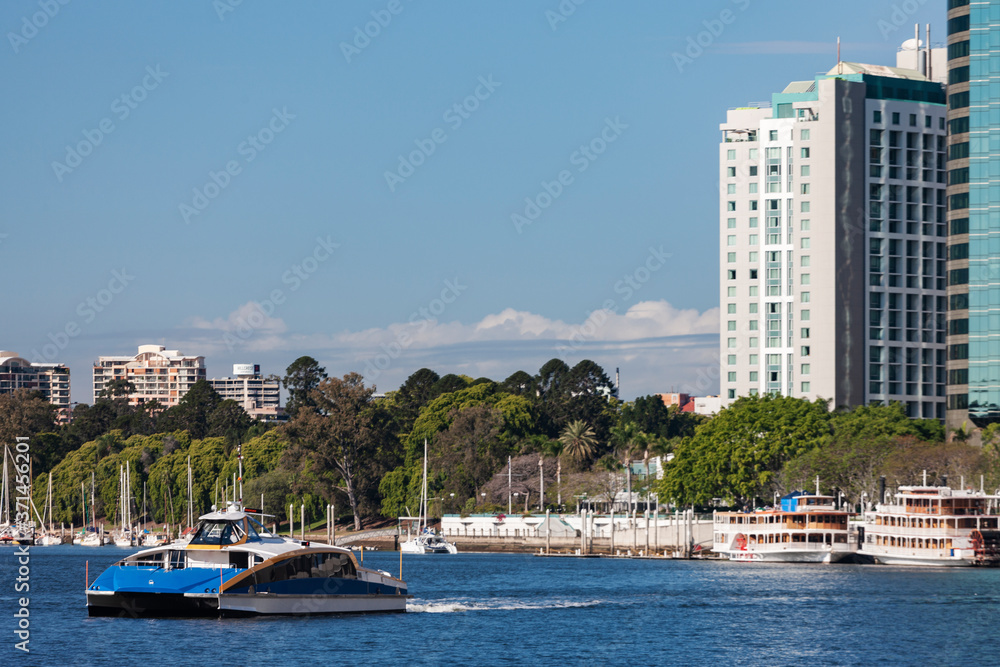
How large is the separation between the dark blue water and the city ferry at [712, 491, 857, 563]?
2208cm

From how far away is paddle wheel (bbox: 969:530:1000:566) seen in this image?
135500 millimetres

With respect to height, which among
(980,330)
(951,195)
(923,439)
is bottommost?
(923,439)

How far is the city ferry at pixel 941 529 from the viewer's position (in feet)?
443

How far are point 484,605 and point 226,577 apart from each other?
2333 cm

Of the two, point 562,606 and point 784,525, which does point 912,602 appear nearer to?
point 562,606

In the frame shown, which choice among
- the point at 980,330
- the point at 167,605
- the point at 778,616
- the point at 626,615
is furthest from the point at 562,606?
the point at 980,330

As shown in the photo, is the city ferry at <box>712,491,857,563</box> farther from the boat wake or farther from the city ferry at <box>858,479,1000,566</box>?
the boat wake

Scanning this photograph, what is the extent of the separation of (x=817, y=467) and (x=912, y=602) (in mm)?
57885

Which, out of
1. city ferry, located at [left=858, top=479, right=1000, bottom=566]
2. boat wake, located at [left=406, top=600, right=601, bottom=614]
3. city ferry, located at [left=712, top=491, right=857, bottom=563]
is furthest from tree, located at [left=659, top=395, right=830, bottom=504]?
boat wake, located at [left=406, top=600, right=601, bottom=614]

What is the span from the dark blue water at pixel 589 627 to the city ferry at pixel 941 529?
11816mm

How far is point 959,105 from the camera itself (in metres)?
186

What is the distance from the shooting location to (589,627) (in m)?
→ 84.4

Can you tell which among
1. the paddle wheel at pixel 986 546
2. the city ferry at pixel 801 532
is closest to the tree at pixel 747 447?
the city ferry at pixel 801 532

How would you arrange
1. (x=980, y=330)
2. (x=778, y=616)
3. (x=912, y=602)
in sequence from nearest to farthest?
(x=778, y=616) → (x=912, y=602) → (x=980, y=330)
